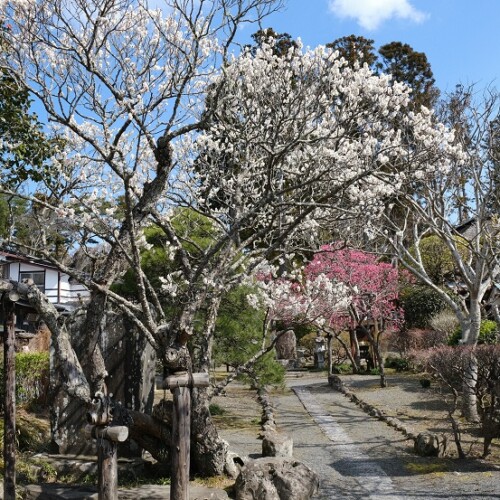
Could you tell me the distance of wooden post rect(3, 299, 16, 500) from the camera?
19.9 feet

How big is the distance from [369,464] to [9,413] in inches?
214

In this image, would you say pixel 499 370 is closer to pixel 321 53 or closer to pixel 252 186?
pixel 252 186

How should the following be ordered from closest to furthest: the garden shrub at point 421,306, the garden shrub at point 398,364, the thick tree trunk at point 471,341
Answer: the thick tree trunk at point 471,341 → the garden shrub at point 398,364 → the garden shrub at point 421,306

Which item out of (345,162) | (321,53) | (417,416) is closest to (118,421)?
(345,162)

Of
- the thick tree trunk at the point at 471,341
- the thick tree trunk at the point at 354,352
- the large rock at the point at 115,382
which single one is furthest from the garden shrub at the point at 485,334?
the large rock at the point at 115,382

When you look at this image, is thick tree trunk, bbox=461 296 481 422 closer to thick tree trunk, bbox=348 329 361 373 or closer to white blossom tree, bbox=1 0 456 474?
white blossom tree, bbox=1 0 456 474

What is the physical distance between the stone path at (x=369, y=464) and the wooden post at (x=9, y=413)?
12.2 ft

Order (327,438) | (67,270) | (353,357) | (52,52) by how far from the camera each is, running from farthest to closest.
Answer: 1. (353,357)
2. (327,438)
3. (52,52)
4. (67,270)

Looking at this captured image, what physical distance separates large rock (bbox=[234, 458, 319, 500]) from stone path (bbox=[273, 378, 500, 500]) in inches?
17.0

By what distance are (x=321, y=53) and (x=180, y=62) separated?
1777 mm

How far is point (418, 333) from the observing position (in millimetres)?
20297

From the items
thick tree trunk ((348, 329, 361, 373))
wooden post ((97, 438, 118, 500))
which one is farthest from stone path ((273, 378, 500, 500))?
thick tree trunk ((348, 329, 361, 373))

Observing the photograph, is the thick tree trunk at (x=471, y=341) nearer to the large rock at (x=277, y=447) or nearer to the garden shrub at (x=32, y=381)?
the large rock at (x=277, y=447)

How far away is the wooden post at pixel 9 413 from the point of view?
6059 millimetres
